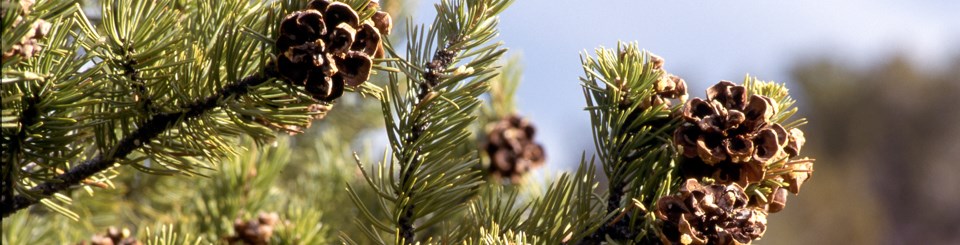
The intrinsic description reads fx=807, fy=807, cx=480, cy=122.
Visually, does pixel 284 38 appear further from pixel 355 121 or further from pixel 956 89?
pixel 956 89

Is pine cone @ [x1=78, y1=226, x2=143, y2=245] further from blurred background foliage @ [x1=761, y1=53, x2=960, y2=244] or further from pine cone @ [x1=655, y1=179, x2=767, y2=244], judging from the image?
blurred background foliage @ [x1=761, y1=53, x2=960, y2=244]

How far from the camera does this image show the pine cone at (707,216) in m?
0.45

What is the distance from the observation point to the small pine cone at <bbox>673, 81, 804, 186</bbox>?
1.55ft

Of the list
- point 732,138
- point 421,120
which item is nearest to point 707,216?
point 732,138

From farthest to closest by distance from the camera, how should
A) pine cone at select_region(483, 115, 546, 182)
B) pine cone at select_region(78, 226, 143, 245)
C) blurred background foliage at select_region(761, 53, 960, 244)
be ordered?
blurred background foliage at select_region(761, 53, 960, 244), pine cone at select_region(483, 115, 546, 182), pine cone at select_region(78, 226, 143, 245)

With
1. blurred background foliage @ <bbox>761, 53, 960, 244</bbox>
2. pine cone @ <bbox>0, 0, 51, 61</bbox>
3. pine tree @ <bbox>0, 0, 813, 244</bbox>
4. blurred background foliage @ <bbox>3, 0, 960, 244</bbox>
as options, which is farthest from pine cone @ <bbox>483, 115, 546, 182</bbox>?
blurred background foliage @ <bbox>761, 53, 960, 244</bbox>

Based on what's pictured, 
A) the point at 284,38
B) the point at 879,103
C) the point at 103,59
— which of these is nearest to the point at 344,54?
the point at 284,38

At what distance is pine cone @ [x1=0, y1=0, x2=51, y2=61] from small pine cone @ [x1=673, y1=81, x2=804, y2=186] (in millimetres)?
348

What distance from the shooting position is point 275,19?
0.45 metres

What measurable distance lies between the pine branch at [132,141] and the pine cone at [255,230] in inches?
9.9

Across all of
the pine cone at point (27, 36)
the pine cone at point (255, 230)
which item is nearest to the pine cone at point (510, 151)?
the pine cone at point (255, 230)

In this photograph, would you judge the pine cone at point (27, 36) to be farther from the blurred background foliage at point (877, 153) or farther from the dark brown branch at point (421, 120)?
the blurred background foliage at point (877, 153)

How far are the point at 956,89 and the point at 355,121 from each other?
1334 centimetres

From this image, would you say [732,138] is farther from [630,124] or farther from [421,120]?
[421,120]
